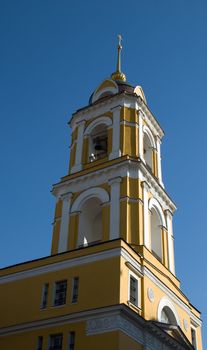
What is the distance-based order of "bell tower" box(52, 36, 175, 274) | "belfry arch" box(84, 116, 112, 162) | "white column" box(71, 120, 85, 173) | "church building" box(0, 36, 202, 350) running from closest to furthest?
1. "church building" box(0, 36, 202, 350)
2. "bell tower" box(52, 36, 175, 274)
3. "white column" box(71, 120, 85, 173)
4. "belfry arch" box(84, 116, 112, 162)

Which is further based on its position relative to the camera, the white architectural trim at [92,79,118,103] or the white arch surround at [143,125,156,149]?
the white architectural trim at [92,79,118,103]

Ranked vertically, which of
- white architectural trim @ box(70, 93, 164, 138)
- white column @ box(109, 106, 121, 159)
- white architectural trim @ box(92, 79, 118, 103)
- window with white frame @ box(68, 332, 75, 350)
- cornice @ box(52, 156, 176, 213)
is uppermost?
white architectural trim @ box(92, 79, 118, 103)

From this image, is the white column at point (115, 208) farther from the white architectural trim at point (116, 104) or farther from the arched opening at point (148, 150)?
the white architectural trim at point (116, 104)

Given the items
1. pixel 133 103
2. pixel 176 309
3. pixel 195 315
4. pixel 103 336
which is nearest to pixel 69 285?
pixel 103 336

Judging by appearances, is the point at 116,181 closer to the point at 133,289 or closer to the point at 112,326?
the point at 133,289

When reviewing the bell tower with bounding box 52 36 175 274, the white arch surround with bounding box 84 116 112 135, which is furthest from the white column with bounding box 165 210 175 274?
the white arch surround with bounding box 84 116 112 135

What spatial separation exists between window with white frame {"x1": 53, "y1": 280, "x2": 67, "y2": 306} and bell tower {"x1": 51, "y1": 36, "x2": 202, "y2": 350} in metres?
1.70

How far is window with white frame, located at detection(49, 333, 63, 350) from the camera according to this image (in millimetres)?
25934

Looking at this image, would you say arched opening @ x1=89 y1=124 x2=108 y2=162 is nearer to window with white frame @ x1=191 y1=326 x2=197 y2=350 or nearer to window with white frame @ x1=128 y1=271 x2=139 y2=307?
window with white frame @ x1=128 y1=271 x2=139 y2=307

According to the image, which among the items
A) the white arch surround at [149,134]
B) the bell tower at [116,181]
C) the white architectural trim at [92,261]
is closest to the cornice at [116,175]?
the bell tower at [116,181]

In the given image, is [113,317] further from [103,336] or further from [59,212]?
[59,212]

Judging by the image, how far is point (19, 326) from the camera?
27641 millimetres

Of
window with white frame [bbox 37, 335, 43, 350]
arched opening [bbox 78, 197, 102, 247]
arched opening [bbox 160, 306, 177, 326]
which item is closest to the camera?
window with white frame [bbox 37, 335, 43, 350]

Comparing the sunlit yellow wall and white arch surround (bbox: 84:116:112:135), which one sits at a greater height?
white arch surround (bbox: 84:116:112:135)
